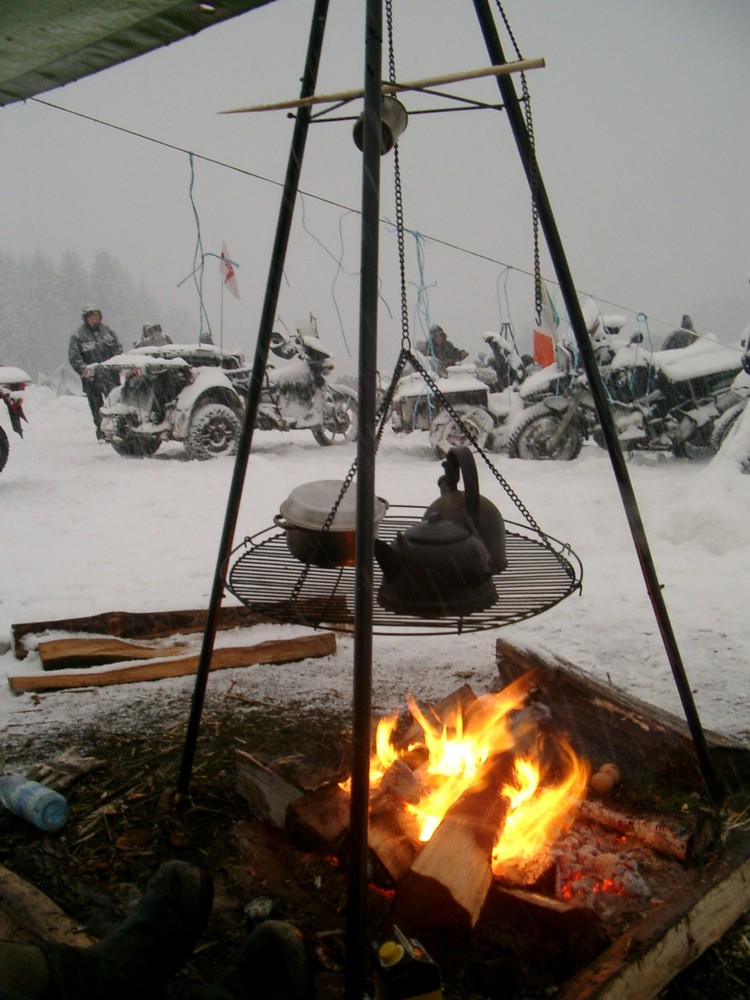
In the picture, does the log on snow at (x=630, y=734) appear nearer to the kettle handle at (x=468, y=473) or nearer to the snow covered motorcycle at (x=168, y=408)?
the kettle handle at (x=468, y=473)

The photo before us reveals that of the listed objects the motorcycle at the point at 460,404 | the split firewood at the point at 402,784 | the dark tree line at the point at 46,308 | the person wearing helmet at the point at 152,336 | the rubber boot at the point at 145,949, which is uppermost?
the dark tree line at the point at 46,308

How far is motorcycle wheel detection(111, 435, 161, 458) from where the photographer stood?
7.86 metres

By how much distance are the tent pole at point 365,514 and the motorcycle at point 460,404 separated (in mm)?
6689

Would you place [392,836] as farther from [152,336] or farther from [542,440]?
[152,336]

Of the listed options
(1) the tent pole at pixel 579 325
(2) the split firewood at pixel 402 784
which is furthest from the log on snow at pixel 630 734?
(2) the split firewood at pixel 402 784

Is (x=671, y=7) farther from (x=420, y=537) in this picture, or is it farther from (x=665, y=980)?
(x=665, y=980)

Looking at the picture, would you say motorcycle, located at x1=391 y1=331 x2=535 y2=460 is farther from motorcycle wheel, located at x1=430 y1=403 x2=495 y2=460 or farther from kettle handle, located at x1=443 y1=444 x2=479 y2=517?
kettle handle, located at x1=443 y1=444 x2=479 y2=517

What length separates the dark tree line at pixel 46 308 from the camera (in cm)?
1702

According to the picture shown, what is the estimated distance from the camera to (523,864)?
5.24ft

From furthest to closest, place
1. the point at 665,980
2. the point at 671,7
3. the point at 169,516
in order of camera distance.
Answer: the point at 169,516 < the point at 671,7 < the point at 665,980

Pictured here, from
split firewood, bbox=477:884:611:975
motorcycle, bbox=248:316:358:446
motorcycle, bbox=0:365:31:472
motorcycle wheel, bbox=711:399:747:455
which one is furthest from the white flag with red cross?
motorcycle wheel, bbox=711:399:747:455

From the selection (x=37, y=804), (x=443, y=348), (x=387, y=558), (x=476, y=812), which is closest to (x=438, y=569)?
(x=387, y=558)

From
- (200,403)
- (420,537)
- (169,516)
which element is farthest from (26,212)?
(420,537)

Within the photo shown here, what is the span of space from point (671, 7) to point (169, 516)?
523 centimetres
